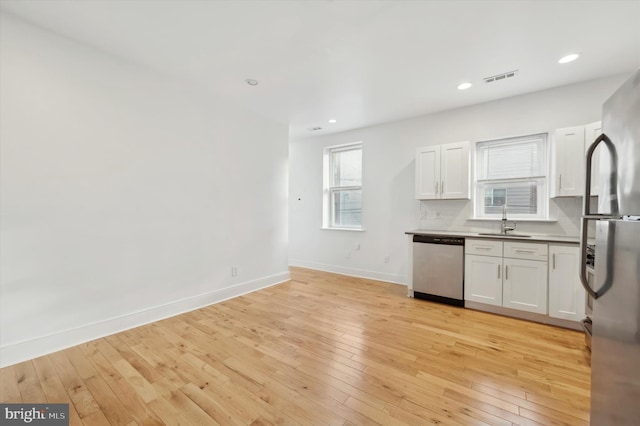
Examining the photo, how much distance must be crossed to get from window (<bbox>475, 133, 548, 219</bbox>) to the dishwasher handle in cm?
75

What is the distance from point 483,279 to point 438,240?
0.69 metres

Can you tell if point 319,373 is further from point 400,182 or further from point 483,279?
point 400,182

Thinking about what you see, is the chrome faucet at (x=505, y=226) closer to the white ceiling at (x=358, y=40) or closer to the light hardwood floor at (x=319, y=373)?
the light hardwood floor at (x=319, y=373)

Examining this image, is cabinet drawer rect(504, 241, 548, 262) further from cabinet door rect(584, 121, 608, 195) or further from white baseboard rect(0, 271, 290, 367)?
white baseboard rect(0, 271, 290, 367)

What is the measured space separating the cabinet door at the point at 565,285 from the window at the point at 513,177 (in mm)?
750

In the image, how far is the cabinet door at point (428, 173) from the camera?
377cm

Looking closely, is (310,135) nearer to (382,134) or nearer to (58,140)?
(382,134)

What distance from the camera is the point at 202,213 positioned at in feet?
10.9

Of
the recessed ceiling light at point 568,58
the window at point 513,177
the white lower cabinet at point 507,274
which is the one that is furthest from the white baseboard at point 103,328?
the recessed ceiling light at point 568,58

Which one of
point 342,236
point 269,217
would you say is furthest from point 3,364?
point 342,236

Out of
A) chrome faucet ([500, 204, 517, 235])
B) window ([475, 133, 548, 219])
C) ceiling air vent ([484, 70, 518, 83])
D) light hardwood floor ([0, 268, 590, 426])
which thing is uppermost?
ceiling air vent ([484, 70, 518, 83])

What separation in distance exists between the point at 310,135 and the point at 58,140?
388cm

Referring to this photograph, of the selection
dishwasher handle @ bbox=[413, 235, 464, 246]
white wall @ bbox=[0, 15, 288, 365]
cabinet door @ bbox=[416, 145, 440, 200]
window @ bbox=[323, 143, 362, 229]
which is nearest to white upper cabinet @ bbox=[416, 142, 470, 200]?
cabinet door @ bbox=[416, 145, 440, 200]

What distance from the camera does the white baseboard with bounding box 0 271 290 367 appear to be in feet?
6.73
